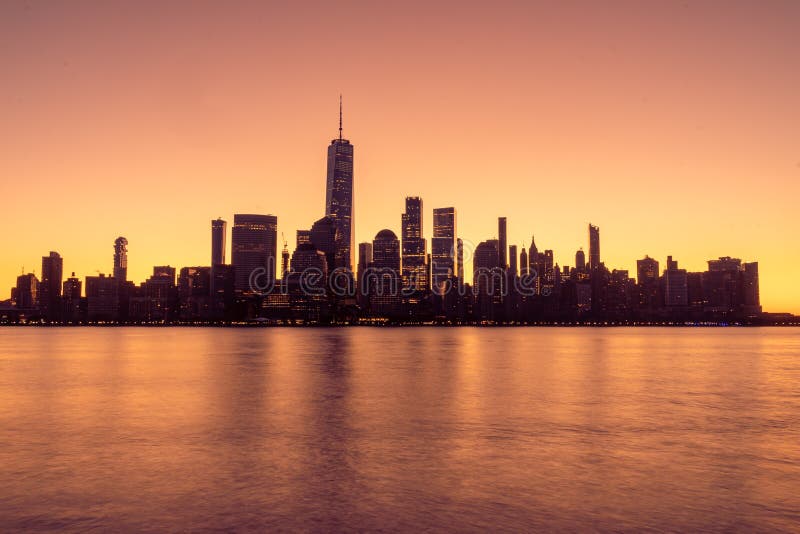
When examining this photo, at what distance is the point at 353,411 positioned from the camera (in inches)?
1649

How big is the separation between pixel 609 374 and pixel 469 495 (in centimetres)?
5490

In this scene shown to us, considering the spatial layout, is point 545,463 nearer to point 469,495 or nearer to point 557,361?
point 469,495

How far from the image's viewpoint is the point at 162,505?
20.3 meters

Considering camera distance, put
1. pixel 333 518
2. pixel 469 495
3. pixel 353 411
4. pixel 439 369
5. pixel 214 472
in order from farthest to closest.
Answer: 1. pixel 439 369
2. pixel 353 411
3. pixel 214 472
4. pixel 469 495
5. pixel 333 518

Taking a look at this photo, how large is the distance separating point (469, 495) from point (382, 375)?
47446mm

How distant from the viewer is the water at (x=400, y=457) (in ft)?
63.6

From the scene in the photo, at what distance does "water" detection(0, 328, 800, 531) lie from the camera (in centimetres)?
1938

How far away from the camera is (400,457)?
2753 cm

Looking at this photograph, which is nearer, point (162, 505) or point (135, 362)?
point (162, 505)

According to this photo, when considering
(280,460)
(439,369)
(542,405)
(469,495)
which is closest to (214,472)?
(280,460)

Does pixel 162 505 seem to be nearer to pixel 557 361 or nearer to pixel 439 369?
pixel 439 369

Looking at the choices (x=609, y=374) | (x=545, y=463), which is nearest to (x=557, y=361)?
(x=609, y=374)

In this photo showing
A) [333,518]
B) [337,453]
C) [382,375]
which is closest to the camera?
[333,518]

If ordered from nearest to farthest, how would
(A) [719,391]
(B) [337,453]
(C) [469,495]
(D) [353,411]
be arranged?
1. (C) [469,495]
2. (B) [337,453]
3. (D) [353,411]
4. (A) [719,391]
